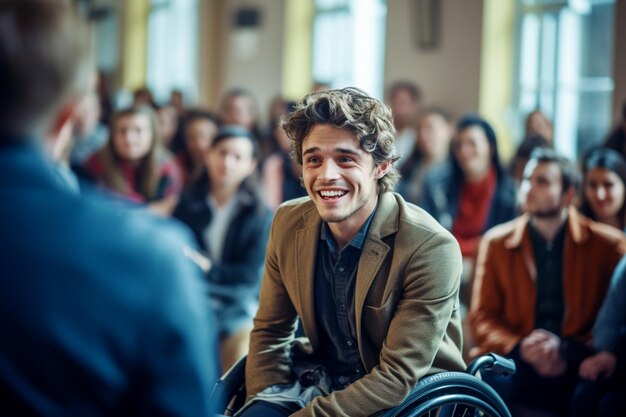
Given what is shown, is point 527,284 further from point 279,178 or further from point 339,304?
point 279,178

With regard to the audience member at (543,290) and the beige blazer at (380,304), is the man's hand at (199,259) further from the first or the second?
the beige blazer at (380,304)

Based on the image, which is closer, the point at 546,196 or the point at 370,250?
the point at 370,250

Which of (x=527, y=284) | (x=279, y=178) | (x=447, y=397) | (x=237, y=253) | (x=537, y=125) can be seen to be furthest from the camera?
(x=279, y=178)

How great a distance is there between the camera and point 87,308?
3.31 feet

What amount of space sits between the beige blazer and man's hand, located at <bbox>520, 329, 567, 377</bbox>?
0.84 m

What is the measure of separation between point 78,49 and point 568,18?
6018 mm

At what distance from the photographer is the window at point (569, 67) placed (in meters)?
6.24

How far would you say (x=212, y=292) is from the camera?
377 centimetres

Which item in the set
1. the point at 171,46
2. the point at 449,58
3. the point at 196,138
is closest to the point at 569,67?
the point at 449,58

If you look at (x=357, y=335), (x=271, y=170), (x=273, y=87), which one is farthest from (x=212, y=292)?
(x=273, y=87)

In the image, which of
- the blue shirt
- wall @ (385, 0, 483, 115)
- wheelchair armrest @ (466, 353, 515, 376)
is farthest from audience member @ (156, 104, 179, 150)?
wheelchair armrest @ (466, 353, 515, 376)

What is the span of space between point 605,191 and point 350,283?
6.52 ft

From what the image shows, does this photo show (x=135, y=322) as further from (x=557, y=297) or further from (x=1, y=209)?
(x=557, y=297)

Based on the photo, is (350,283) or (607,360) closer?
(350,283)
